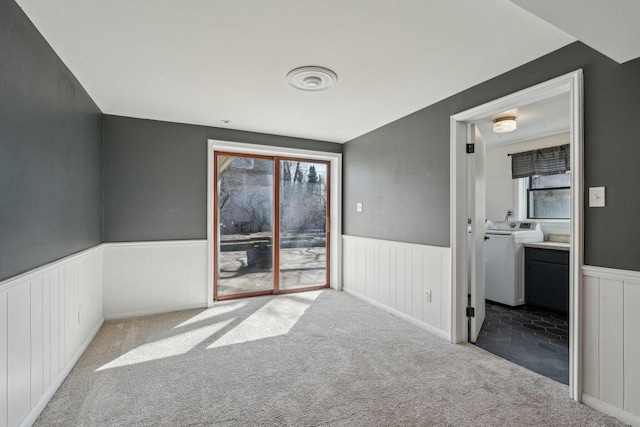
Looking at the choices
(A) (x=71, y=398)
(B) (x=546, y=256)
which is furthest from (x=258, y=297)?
(B) (x=546, y=256)

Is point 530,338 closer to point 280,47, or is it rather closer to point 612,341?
point 612,341

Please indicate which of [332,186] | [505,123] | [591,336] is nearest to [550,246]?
[505,123]

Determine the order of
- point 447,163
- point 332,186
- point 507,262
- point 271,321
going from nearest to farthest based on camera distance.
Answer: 1. point 447,163
2. point 271,321
3. point 507,262
4. point 332,186

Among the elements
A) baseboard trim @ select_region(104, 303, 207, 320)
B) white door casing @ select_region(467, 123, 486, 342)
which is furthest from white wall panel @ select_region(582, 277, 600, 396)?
baseboard trim @ select_region(104, 303, 207, 320)

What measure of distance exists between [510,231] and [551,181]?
1.00 meters

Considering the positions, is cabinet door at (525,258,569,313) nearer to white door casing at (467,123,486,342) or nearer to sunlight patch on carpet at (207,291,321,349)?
white door casing at (467,123,486,342)

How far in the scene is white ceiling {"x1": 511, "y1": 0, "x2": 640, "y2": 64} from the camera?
4.41ft

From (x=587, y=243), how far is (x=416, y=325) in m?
1.83

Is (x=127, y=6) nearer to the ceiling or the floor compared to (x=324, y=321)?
nearer to the ceiling

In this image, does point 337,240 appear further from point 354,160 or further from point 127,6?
point 127,6

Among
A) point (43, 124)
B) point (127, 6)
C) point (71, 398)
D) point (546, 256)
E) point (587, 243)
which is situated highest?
point (127, 6)

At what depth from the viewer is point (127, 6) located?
168 centimetres

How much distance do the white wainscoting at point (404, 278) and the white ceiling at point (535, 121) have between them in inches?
62.9

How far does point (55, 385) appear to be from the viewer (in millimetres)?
2107
